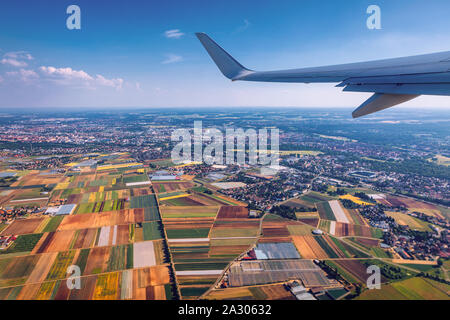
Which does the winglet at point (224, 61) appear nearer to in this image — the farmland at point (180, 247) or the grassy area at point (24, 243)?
the farmland at point (180, 247)

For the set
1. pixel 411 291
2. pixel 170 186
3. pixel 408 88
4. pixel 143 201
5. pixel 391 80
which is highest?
pixel 391 80

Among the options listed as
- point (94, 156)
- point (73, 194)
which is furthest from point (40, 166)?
point (73, 194)

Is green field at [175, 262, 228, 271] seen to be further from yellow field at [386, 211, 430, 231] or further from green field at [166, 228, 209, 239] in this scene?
yellow field at [386, 211, 430, 231]

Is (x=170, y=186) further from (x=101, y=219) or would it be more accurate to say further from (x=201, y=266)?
(x=201, y=266)

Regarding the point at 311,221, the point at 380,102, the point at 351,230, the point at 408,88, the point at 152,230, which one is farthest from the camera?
the point at 311,221

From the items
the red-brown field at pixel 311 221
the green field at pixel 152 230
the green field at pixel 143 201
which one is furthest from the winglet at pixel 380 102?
the green field at pixel 143 201

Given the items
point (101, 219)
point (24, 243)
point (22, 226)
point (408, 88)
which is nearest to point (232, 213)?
point (101, 219)

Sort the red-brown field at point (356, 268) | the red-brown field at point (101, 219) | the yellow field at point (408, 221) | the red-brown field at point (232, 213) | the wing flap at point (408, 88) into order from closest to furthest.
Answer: the wing flap at point (408, 88)
the red-brown field at point (356, 268)
the red-brown field at point (101, 219)
the yellow field at point (408, 221)
the red-brown field at point (232, 213)

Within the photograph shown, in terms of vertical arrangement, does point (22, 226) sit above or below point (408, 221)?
above
